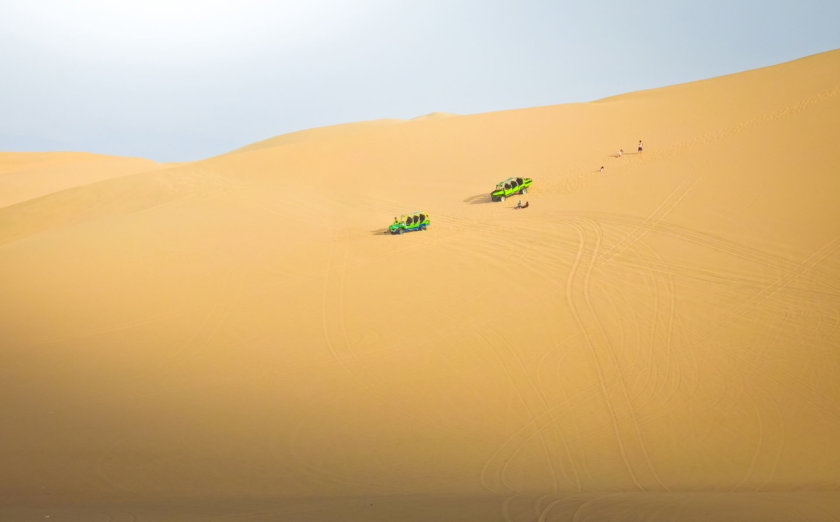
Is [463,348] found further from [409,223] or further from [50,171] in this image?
[50,171]

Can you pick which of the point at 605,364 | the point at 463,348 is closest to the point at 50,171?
→ the point at 463,348

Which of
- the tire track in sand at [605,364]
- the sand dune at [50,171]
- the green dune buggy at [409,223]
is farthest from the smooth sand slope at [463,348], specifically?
the sand dune at [50,171]

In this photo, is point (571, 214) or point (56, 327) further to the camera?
point (571, 214)

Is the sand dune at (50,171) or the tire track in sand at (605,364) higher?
the sand dune at (50,171)

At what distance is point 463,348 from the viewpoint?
1284cm

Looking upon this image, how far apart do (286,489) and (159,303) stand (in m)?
10.1

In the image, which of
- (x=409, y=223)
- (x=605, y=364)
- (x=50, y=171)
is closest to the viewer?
(x=605, y=364)

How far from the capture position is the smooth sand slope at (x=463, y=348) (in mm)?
8273

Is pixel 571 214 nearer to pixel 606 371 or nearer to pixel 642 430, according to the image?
pixel 606 371

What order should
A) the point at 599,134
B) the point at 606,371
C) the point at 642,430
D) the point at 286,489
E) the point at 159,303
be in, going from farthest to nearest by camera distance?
1. the point at 599,134
2. the point at 159,303
3. the point at 606,371
4. the point at 642,430
5. the point at 286,489

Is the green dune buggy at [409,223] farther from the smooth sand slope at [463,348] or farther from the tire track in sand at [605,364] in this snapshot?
the tire track in sand at [605,364]

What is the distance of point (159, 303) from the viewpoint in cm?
1636

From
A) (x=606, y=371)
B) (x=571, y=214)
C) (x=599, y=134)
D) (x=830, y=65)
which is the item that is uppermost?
(x=830, y=65)

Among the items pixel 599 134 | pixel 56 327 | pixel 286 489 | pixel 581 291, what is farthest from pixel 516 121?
pixel 286 489
